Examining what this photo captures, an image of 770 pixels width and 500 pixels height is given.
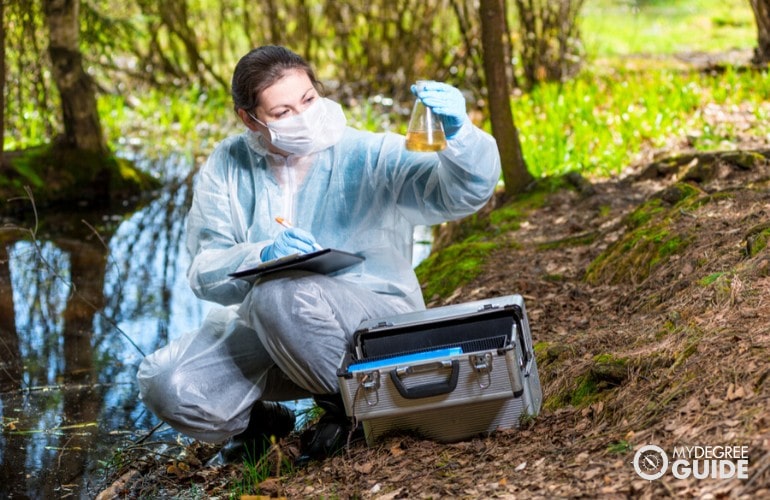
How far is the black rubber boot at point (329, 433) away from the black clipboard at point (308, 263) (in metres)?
0.42

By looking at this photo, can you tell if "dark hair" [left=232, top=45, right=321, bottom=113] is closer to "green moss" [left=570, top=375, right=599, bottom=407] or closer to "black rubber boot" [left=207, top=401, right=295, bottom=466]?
Answer: "black rubber boot" [left=207, top=401, right=295, bottom=466]

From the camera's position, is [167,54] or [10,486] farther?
[167,54]

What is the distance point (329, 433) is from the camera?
3.25m

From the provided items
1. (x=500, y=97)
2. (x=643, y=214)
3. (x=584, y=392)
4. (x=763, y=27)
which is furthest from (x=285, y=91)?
(x=763, y=27)

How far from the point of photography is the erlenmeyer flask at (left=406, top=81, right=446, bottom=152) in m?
2.98

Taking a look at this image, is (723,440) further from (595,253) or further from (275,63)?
(595,253)

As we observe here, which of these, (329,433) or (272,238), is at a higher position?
(272,238)

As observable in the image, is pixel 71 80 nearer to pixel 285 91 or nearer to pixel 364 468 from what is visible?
pixel 285 91

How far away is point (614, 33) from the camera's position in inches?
579

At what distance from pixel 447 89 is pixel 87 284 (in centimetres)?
347

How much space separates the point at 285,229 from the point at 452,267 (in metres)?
2.09

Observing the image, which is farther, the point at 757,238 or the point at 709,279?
the point at 757,238

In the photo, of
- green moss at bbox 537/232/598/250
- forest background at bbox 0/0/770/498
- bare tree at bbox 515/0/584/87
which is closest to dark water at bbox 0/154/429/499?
forest background at bbox 0/0/770/498

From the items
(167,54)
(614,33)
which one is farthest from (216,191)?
(614,33)
